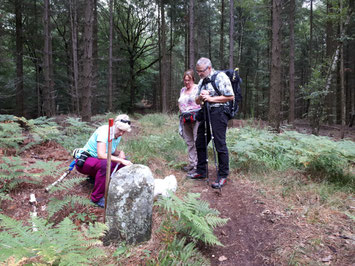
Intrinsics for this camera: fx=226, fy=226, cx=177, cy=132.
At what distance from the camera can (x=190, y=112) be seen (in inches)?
178

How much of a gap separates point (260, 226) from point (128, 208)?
1.77m

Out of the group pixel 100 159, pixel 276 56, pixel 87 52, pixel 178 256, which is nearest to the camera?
pixel 178 256

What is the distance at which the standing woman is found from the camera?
454 centimetres

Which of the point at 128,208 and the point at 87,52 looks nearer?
the point at 128,208

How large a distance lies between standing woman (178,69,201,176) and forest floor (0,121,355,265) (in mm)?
845

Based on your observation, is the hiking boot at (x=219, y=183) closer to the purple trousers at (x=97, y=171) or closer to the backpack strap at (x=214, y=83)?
the backpack strap at (x=214, y=83)

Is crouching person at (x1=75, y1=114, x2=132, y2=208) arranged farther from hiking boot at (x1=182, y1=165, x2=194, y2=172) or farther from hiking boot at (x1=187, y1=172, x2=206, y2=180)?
hiking boot at (x1=182, y1=165, x2=194, y2=172)

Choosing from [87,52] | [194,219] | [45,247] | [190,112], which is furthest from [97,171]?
[87,52]

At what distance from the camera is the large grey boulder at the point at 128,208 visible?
2.46 metres

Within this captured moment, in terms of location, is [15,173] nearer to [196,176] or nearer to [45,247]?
[45,247]

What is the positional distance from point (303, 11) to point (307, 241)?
22079 millimetres

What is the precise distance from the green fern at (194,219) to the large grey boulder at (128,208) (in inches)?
9.0

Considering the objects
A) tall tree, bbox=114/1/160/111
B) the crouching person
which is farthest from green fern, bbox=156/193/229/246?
tall tree, bbox=114/1/160/111

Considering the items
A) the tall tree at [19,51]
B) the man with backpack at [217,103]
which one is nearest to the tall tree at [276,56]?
the man with backpack at [217,103]
